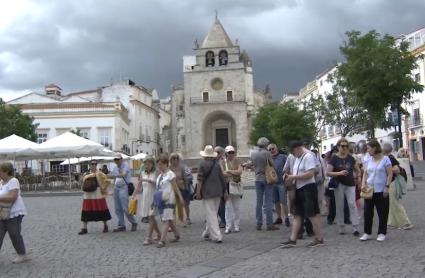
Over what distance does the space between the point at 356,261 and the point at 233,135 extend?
6493cm

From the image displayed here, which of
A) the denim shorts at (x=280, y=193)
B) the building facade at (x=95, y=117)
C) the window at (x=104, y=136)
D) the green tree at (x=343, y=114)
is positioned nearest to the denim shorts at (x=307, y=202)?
the denim shorts at (x=280, y=193)

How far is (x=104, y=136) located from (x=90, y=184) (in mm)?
52318

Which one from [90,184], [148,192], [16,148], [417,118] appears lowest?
[148,192]

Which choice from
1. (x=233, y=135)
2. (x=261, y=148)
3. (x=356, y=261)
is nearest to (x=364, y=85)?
(x=261, y=148)

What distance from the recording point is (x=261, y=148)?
10.6m

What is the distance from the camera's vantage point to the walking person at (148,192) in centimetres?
923

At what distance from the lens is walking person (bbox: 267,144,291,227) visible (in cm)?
1102

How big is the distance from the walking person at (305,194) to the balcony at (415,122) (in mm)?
42466

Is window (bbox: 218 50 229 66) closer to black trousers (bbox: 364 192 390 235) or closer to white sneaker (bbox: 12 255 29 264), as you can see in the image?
black trousers (bbox: 364 192 390 235)

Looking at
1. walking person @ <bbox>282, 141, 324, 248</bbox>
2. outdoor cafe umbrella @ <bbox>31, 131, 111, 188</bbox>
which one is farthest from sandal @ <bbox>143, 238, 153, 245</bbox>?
outdoor cafe umbrella @ <bbox>31, 131, 111, 188</bbox>

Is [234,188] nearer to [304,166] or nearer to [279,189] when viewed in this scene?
[279,189]

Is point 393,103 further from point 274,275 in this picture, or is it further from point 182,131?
point 182,131

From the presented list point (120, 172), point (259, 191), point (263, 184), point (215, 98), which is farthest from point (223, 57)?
point (263, 184)

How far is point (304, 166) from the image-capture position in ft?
27.3
